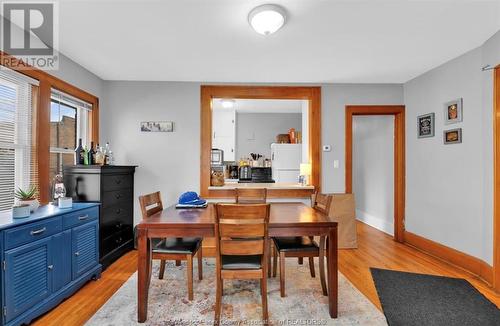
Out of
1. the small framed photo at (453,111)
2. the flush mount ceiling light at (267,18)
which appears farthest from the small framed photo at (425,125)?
the flush mount ceiling light at (267,18)

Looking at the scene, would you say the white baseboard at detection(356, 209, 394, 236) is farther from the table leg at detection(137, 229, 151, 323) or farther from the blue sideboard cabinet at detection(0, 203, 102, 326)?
the blue sideboard cabinet at detection(0, 203, 102, 326)

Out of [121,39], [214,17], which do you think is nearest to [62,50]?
[121,39]

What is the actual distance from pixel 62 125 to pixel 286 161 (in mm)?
3993

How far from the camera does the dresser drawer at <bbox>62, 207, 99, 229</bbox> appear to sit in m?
2.32

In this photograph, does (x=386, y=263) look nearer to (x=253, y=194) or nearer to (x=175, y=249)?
(x=253, y=194)

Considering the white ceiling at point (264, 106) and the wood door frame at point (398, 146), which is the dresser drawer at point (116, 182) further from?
the wood door frame at point (398, 146)

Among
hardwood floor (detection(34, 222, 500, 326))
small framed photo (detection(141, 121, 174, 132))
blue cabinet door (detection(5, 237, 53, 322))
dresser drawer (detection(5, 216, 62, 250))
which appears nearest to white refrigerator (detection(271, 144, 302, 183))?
hardwood floor (detection(34, 222, 500, 326))

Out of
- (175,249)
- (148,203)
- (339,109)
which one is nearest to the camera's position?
(175,249)

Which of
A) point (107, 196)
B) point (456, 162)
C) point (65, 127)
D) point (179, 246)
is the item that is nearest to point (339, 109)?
point (456, 162)

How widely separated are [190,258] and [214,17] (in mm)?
2081

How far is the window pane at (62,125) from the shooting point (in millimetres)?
2924

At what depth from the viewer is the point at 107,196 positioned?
3.11 metres

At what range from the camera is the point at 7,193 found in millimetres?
2316

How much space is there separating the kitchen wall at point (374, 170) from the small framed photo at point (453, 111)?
3.71 ft
